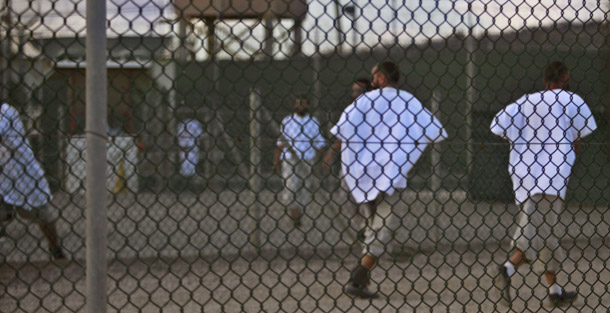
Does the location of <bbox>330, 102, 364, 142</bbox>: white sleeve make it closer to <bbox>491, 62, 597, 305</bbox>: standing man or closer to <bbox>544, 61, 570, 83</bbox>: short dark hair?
<bbox>491, 62, 597, 305</bbox>: standing man

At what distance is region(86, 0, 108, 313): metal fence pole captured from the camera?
8.22 feet

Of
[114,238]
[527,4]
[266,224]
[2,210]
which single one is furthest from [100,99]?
[266,224]

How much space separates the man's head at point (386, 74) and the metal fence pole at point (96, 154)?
6.83 feet

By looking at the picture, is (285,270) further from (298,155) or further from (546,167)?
(298,155)

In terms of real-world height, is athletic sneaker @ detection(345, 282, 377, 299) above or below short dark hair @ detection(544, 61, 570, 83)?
below

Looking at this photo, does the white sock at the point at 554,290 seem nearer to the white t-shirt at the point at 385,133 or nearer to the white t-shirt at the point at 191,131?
the white t-shirt at the point at 385,133

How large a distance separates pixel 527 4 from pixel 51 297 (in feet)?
12.1

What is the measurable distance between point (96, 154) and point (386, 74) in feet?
7.41

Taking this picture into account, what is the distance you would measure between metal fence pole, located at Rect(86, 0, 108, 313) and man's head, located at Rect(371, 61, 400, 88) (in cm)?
208

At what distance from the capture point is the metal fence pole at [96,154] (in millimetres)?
2506

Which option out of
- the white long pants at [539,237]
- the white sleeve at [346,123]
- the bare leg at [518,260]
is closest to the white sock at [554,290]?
the white long pants at [539,237]

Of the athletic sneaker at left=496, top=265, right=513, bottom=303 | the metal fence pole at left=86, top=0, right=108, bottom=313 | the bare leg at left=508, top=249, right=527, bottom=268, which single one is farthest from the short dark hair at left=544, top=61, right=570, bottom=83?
the metal fence pole at left=86, top=0, right=108, bottom=313

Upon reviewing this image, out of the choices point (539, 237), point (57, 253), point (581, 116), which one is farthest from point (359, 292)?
point (57, 253)

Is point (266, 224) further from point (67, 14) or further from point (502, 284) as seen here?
point (67, 14)
